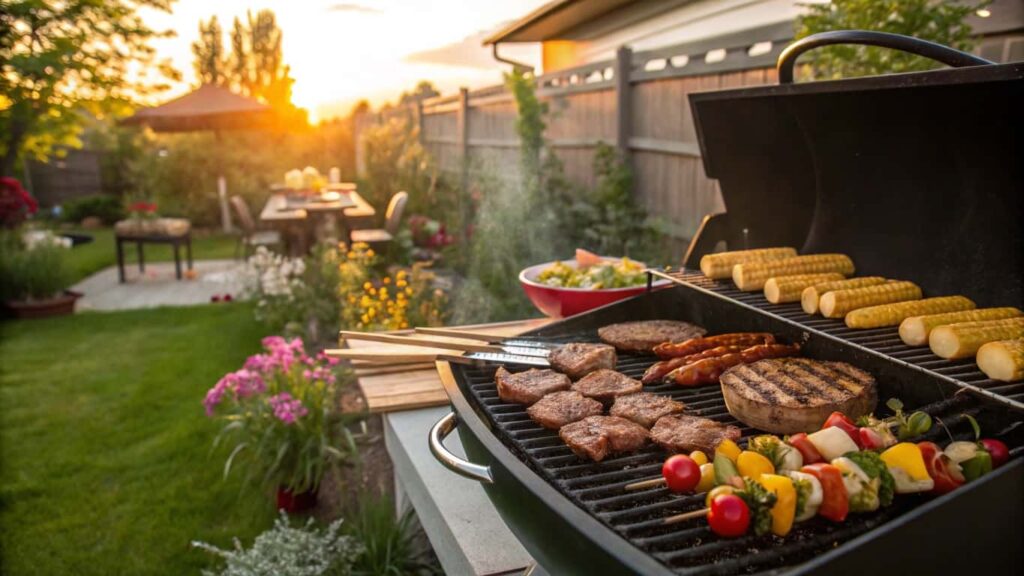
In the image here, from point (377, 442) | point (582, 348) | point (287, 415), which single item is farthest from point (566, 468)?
point (377, 442)

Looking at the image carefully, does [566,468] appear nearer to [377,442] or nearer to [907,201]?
[907,201]

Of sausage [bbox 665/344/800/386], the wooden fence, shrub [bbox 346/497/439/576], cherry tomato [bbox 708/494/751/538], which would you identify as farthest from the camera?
the wooden fence

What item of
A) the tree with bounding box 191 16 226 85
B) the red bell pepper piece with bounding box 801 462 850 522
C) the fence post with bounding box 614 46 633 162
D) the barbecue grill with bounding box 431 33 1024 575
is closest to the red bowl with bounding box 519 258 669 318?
the barbecue grill with bounding box 431 33 1024 575

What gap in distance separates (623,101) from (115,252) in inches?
445

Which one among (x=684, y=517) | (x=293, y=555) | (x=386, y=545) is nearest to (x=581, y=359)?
(x=684, y=517)

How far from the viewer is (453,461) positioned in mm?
1767

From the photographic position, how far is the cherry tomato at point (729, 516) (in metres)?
1.28

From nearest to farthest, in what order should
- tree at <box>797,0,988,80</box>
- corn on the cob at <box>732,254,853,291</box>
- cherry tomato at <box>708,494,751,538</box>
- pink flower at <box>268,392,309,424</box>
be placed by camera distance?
cherry tomato at <box>708,494,751,538</box>, corn on the cob at <box>732,254,853,291</box>, tree at <box>797,0,988,80</box>, pink flower at <box>268,392,309,424</box>

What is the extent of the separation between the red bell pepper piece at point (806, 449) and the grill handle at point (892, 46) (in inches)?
34.1

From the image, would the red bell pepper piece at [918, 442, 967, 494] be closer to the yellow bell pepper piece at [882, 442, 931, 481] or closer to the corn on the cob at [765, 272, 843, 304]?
the yellow bell pepper piece at [882, 442, 931, 481]

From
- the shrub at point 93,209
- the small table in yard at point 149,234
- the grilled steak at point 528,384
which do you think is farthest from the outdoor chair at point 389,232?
the shrub at point 93,209

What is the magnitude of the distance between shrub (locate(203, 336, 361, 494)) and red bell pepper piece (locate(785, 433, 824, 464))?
8.62ft

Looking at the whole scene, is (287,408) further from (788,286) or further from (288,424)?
(788,286)

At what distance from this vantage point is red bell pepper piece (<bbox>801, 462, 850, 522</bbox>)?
4.33ft
